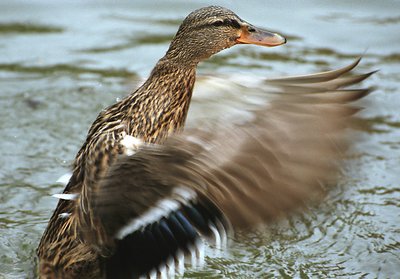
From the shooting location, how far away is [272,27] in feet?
31.2

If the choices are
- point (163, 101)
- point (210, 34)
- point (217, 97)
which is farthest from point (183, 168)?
point (210, 34)

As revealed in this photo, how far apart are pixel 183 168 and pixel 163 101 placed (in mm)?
896

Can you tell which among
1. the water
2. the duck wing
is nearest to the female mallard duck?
the duck wing

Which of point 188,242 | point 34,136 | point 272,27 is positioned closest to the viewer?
point 188,242

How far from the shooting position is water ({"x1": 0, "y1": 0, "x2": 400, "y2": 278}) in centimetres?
555

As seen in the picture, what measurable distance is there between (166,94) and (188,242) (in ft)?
3.16

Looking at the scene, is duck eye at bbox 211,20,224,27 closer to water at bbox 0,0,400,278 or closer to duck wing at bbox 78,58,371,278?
water at bbox 0,0,400,278

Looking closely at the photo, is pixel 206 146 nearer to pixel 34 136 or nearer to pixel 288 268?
pixel 288 268

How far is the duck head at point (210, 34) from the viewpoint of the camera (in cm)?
513

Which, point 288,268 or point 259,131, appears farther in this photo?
point 288,268

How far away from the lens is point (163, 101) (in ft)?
16.3

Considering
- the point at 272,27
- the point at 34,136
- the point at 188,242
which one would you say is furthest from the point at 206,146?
the point at 272,27

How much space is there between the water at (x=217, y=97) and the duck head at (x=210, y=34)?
240 millimetres

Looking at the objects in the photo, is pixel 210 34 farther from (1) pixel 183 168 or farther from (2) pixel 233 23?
(1) pixel 183 168
